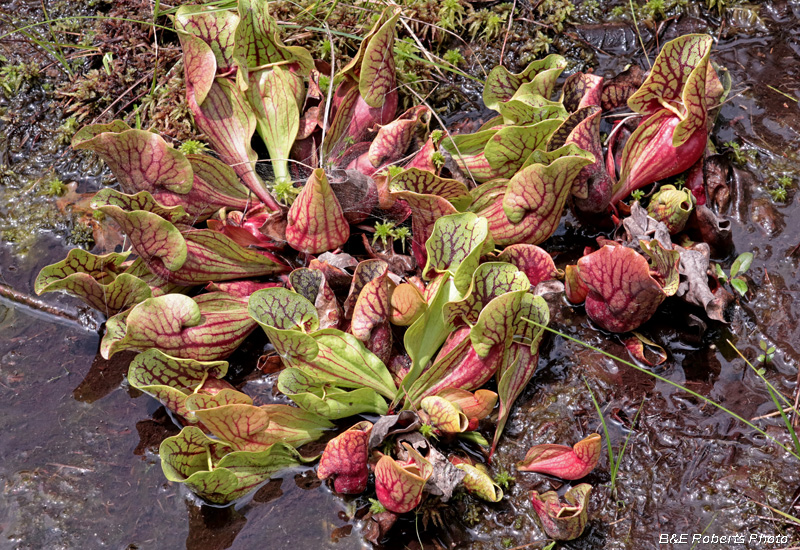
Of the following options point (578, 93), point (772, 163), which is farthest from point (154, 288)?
point (772, 163)

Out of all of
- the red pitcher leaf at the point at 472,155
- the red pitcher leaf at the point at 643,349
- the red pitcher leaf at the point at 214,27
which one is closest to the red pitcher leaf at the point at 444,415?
the red pitcher leaf at the point at 643,349

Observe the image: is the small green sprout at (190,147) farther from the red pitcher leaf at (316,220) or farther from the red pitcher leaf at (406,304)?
the red pitcher leaf at (406,304)

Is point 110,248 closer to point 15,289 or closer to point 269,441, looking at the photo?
point 15,289

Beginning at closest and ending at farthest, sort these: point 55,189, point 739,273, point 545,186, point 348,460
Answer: point 348,460 → point 545,186 → point 739,273 → point 55,189

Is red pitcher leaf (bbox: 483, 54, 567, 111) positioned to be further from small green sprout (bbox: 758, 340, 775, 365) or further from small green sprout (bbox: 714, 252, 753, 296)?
small green sprout (bbox: 758, 340, 775, 365)

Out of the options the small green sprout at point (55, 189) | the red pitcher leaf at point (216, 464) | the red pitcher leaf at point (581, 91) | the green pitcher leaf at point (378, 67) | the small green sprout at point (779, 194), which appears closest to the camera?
the red pitcher leaf at point (216, 464)

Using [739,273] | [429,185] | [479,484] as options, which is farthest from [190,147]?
[739,273]

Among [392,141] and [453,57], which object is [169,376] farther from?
[453,57]

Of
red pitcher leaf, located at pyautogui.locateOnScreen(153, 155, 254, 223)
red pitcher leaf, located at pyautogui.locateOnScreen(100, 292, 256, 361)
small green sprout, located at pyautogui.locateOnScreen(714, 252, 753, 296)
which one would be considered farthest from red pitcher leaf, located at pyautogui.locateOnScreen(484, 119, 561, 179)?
red pitcher leaf, located at pyautogui.locateOnScreen(100, 292, 256, 361)
